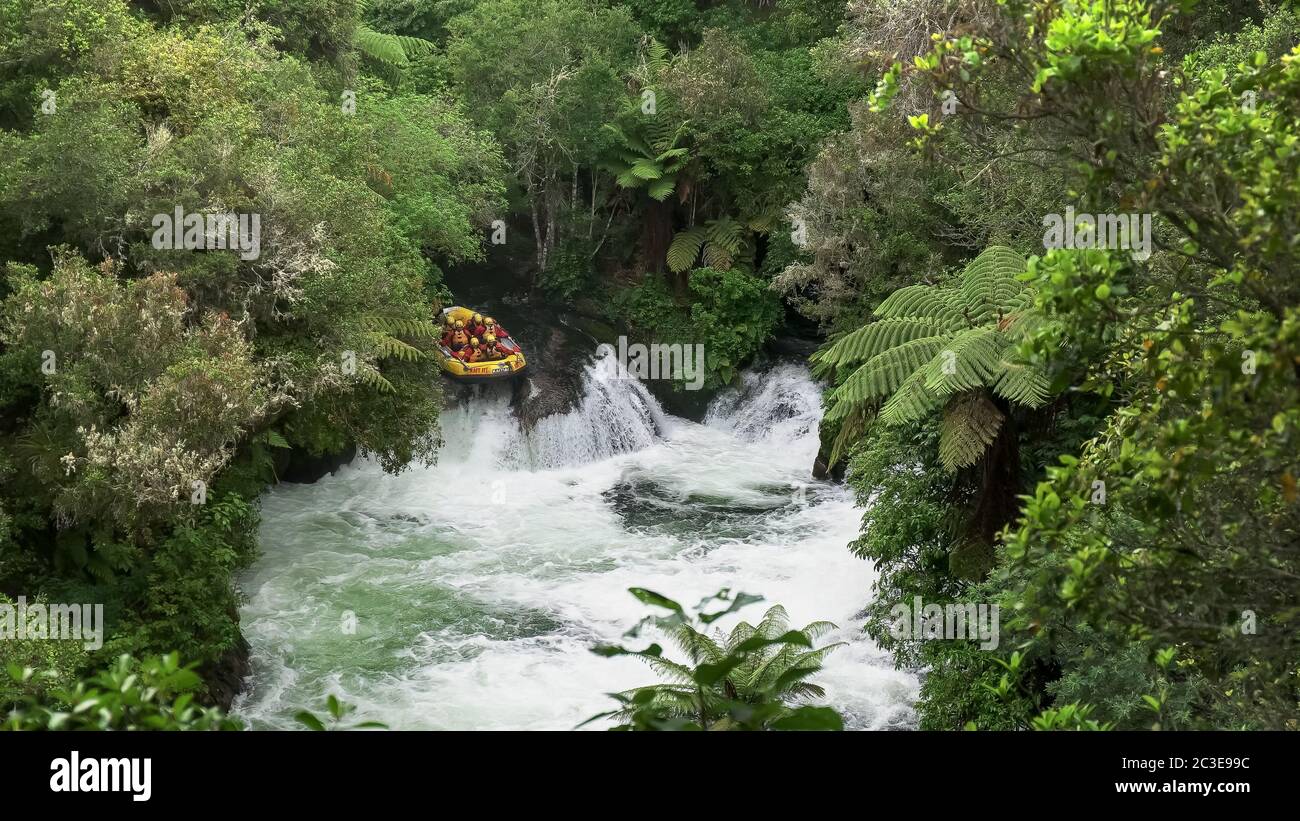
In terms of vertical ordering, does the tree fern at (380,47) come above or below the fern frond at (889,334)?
above

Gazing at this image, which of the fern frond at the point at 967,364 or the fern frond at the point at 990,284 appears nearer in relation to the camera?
the fern frond at the point at 967,364

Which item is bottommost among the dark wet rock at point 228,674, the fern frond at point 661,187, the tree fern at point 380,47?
the dark wet rock at point 228,674

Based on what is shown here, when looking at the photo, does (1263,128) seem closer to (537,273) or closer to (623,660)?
(623,660)

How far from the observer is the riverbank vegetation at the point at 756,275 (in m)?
4.52

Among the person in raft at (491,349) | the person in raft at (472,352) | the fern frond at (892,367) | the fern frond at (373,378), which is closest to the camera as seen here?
the fern frond at (892,367)

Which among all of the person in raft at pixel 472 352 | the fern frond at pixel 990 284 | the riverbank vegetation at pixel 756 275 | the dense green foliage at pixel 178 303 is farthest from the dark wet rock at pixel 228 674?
the fern frond at pixel 990 284

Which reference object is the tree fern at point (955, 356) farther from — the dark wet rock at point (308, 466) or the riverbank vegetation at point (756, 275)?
the dark wet rock at point (308, 466)

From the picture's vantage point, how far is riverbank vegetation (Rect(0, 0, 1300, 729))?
14.8 feet

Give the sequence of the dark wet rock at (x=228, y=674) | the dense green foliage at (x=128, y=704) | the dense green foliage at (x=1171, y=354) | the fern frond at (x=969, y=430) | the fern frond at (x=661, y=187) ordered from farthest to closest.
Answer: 1. the fern frond at (x=661, y=187)
2. the dark wet rock at (x=228, y=674)
3. the fern frond at (x=969, y=430)
4. the dense green foliage at (x=1171, y=354)
5. the dense green foliage at (x=128, y=704)

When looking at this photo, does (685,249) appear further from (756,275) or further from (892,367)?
(892,367)

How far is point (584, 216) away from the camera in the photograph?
→ 2048cm

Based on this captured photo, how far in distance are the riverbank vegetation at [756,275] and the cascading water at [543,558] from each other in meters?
0.78

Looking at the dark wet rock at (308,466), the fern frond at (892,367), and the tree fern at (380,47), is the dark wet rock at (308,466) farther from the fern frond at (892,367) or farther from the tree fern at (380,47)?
the fern frond at (892,367)
